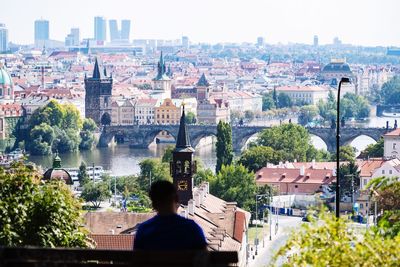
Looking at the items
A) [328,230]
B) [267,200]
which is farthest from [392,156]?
[328,230]

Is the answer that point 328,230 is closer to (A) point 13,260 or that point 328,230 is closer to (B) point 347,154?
(A) point 13,260

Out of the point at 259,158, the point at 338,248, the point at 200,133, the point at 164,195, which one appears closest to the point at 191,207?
the point at 338,248

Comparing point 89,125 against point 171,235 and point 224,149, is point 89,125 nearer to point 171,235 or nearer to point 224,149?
point 224,149

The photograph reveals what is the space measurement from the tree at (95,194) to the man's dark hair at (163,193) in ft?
132

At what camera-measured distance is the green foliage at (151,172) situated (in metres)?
48.5

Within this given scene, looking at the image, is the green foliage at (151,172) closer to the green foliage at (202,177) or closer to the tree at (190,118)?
the green foliage at (202,177)

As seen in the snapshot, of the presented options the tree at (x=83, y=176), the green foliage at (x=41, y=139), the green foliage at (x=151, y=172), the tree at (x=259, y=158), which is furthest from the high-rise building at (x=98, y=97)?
the green foliage at (x=151, y=172)

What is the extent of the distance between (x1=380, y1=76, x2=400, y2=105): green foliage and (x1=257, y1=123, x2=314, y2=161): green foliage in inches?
2935

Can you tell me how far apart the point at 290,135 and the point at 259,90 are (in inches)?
3180

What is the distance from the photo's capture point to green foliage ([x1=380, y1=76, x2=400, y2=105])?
139 m

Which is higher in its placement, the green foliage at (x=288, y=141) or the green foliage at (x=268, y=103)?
the green foliage at (x=288, y=141)

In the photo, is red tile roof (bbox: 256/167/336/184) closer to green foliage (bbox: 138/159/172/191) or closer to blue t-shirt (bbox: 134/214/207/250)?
green foliage (bbox: 138/159/172/191)

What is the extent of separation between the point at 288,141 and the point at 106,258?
5549cm

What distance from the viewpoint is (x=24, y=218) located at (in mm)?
11562
